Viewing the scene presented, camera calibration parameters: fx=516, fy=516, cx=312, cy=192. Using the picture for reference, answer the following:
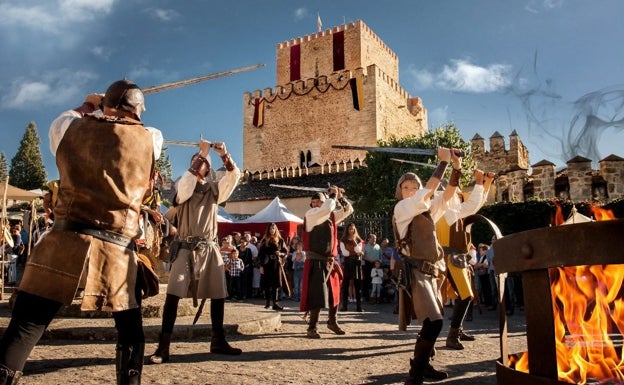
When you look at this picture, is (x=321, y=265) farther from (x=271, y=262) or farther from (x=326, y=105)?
(x=326, y=105)

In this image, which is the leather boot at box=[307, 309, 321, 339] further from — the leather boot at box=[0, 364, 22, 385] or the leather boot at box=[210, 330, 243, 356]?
the leather boot at box=[0, 364, 22, 385]

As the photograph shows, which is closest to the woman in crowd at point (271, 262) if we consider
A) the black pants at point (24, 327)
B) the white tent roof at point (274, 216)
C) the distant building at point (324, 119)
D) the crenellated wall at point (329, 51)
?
the white tent roof at point (274, 216)

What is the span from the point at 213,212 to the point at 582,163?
51.3 feet

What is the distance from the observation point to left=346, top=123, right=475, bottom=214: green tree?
25859 mm

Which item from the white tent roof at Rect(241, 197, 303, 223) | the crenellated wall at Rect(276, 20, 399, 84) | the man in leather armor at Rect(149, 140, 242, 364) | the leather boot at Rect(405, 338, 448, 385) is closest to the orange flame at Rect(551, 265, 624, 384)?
the leather boot at Rect(405, 338, 448, 385)

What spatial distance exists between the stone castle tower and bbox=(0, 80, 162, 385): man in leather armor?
32.2m

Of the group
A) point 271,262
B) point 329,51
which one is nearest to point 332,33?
point 329,51

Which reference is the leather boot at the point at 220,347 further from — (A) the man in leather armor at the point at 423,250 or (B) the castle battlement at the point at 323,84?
(B) the castle battlement at the point at 323,84

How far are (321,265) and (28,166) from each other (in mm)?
46558

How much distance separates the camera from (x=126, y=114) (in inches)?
108

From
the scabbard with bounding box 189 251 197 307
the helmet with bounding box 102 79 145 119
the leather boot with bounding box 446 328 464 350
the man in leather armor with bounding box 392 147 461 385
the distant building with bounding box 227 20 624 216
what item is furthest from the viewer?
the distant building with bounding box 227 20 624 216

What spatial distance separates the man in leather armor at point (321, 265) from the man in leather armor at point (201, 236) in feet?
5.27

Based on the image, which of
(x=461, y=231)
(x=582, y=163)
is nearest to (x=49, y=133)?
(x=461, y=231)

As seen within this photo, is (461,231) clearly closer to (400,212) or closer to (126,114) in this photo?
(400,212)
